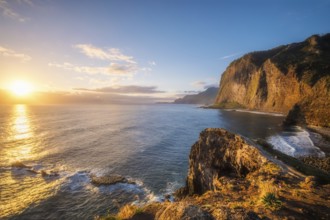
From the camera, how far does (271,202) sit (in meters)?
9.84

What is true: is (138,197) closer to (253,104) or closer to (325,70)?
(325,70)

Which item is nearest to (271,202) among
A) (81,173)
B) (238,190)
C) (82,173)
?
(238,190)

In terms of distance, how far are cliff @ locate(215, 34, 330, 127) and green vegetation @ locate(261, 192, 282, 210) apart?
2707 inches

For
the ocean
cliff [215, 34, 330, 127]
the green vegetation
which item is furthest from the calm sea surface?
cliff [215, 34, 330, 127]

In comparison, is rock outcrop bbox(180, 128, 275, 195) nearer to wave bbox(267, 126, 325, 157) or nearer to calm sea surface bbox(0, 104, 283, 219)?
calm sea surface bbox(0, 104, 283, 219)

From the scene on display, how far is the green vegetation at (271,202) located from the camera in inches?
376

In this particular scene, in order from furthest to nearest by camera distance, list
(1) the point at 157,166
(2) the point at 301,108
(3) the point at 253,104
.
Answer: (3) the point at 253,104 < (2) the point at 301,108 < (1) the point at 157,166

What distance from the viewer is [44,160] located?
39.6m

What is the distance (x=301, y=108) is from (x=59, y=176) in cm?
8406

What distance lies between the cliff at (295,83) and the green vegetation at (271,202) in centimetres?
6875

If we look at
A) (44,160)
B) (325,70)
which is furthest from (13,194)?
(325,70)

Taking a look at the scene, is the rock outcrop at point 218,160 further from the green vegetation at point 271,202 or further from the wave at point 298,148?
the wave at point 298,148

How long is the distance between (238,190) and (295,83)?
106018 mm

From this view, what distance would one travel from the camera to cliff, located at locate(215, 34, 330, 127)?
72125 millimetres
